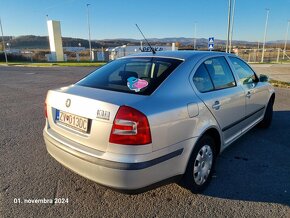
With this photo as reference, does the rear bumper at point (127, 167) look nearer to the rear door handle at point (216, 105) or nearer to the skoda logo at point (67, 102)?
the skoda logo at point (67, 102)

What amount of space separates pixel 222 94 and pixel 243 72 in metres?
1.14

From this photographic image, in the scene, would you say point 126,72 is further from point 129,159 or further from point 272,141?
point 272,141

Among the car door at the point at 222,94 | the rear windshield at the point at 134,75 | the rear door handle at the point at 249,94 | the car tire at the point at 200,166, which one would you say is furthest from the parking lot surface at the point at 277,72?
the rear windshield at the point at 134,75

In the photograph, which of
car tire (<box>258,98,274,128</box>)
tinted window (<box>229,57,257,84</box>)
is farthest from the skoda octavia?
car tire (<box>258,98,274,128</box>)

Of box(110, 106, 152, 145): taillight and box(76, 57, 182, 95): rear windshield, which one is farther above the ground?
box(76, 57, 182, 95): rear windshield

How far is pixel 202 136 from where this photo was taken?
276cm

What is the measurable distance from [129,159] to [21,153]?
2520 mm

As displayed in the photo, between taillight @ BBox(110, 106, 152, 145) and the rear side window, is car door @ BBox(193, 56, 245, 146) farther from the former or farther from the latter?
taillight @ BBox(110, 106, 152, 145)

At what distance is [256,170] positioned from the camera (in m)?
3.37

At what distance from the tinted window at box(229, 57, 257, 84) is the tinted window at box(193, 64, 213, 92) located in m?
0.95

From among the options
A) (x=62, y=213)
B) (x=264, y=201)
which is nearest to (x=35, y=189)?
(x=62, y=213)

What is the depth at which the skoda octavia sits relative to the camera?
7.16 ft

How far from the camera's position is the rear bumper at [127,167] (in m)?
2.15

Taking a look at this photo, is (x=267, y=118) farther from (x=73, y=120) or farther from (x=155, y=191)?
(x=73, y=120)
